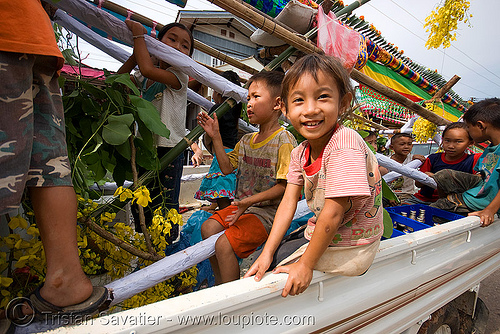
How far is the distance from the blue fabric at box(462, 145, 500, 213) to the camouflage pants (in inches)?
114

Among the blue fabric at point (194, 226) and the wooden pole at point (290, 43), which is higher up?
the wooden pole at point (290, 43)

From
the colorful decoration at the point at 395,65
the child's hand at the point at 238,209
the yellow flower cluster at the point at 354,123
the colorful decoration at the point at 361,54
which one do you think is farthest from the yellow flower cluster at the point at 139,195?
the colorful decoration at the point at 395,65

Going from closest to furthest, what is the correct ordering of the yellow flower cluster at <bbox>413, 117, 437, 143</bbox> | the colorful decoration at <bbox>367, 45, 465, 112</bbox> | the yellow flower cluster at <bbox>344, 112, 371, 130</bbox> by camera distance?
the colorful decoration at <bbox>367, 45, 465, 112</bbox> → the yellow flower cluster at <bbox>344, 112, 371, 130</bbox> → the yellow flower cluster at <bbox>413, 117, 437, 143</bbox>

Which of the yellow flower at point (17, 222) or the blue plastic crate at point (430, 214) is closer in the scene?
the yellow flower at point (17, 222)

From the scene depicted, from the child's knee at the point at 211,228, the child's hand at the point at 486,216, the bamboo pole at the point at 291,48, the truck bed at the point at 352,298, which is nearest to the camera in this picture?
the truck bed at the point at 352,298

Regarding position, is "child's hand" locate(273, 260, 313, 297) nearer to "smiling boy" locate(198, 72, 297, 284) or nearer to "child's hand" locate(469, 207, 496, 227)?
"smiling boy" locate(198, 72, 297, 284)

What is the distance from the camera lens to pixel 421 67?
5566 mm

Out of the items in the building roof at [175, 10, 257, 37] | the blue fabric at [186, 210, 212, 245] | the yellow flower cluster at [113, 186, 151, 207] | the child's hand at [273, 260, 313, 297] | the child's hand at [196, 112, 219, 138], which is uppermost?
the building roof at [175, 10, 257, 37]

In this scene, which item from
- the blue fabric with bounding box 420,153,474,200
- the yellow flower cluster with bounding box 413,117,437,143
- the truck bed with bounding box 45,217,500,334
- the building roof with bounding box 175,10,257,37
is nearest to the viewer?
the truck bed with bounding box 45,217,500,334

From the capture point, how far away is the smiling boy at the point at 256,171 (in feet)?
5.12

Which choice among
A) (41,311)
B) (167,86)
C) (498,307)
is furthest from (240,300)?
(498,307)

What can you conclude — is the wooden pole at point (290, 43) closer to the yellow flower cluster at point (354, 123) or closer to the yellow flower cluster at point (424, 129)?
the yellow flower cluster at point (354, 123)

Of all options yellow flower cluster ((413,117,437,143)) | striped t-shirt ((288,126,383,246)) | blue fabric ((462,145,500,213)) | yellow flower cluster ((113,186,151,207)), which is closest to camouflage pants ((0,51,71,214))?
yellow flower cluster ((113,186,151,207))

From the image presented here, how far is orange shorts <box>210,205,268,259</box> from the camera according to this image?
1.47 metres
